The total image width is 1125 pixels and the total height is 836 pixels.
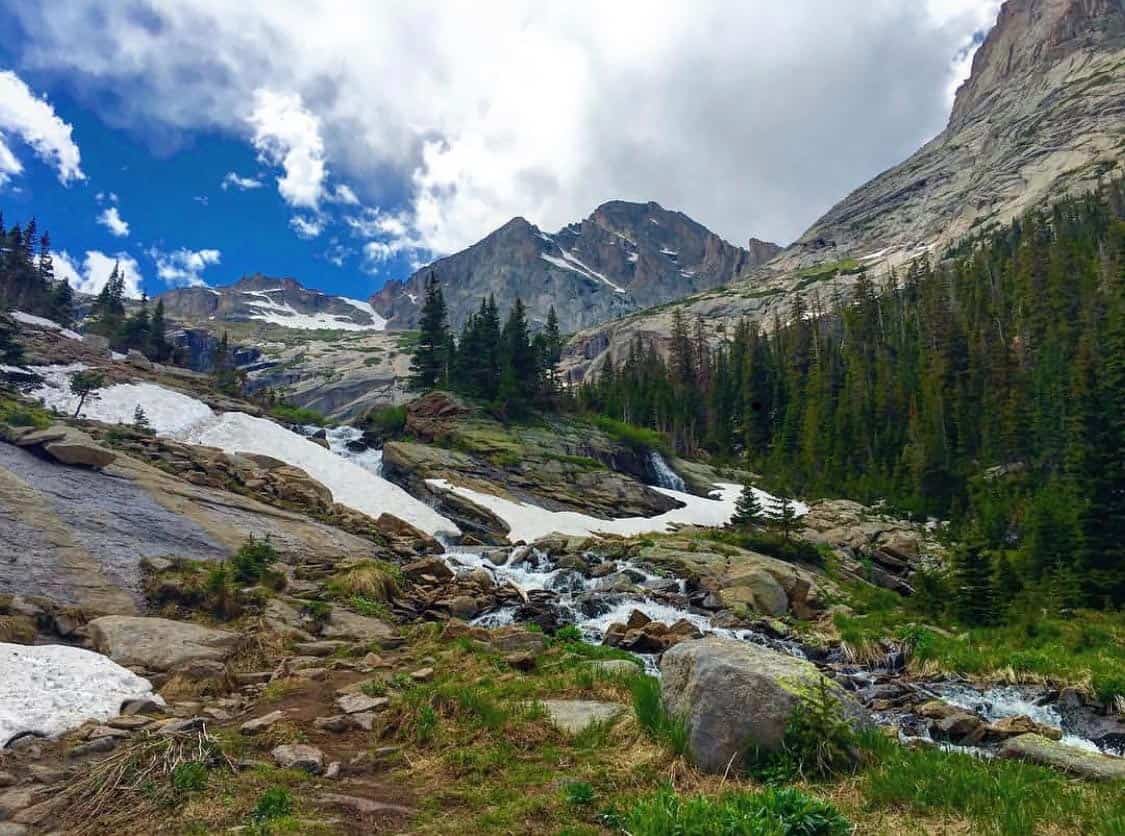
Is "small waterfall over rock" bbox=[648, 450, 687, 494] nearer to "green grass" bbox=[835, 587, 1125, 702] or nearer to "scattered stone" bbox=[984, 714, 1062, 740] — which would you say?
"green grass" bbox=[835, 587, 1125, 702]

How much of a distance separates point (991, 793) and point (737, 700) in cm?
223

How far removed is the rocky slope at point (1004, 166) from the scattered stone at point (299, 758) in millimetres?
153610

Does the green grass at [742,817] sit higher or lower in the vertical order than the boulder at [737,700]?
lower

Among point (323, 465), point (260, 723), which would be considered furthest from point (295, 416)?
point (260, 723)

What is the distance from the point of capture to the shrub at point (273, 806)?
5750 millimetres

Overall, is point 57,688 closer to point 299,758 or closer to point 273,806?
point 299,758

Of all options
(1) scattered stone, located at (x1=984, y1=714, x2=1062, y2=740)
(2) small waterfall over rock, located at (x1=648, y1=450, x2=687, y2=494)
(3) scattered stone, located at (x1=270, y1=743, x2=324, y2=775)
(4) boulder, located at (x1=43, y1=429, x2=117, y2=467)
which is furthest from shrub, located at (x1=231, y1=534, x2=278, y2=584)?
(2) small waterfall over rock, located at (x1=648, y1=450, x2=687, y2=494)

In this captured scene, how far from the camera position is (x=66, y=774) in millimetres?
6891

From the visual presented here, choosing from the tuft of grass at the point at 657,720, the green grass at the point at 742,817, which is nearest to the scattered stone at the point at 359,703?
the tuft of grass at the point at 657,720

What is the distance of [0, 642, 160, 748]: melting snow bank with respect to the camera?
8148mm

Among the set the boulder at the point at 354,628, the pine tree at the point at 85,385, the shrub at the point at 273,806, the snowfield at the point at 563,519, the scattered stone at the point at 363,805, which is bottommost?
the boulder at the point at 354,628

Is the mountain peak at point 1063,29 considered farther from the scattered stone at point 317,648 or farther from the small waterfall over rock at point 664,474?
the scattered stone at point 317,648

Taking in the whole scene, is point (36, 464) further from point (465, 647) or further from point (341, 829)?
point (341, 829)

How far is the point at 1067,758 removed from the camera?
22.2ft
